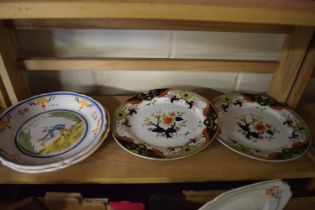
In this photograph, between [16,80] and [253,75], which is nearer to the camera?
[16,80]

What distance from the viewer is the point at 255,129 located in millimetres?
644

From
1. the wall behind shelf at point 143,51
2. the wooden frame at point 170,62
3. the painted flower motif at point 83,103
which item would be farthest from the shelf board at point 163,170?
the wall behind shelf at point 143,51

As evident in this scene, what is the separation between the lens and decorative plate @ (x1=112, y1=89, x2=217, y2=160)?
0.57 m

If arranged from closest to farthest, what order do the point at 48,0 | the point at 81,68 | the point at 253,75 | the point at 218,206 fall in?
the point at 48,0 → the point at 218,206 → the point at 81,68 → the point at 253,75

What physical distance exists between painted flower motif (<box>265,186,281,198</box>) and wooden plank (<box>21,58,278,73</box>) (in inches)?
10.9

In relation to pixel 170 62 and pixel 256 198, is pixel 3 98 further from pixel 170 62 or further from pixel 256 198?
pixel 256 198

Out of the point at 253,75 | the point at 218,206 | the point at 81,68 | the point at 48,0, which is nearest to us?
the point at 48,0

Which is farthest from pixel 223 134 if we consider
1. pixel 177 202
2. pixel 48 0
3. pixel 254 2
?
pixel 48 0

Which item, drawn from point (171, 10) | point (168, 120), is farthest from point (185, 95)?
point (171, 10)

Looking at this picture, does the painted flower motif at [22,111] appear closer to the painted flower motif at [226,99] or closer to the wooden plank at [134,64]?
the wooden plank at [134,64]

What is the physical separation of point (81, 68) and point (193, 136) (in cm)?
30

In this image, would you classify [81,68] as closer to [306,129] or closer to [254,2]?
[254,2]

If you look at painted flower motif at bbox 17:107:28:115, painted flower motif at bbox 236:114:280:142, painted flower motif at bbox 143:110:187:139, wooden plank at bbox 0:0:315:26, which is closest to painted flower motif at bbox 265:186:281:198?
painted flower motif at bbox 236:114:280:142

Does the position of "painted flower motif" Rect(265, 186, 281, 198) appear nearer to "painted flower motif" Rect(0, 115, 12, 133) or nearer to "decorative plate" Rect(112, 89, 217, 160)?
"decorative plate" Rect(112, 89, 217, 160)
